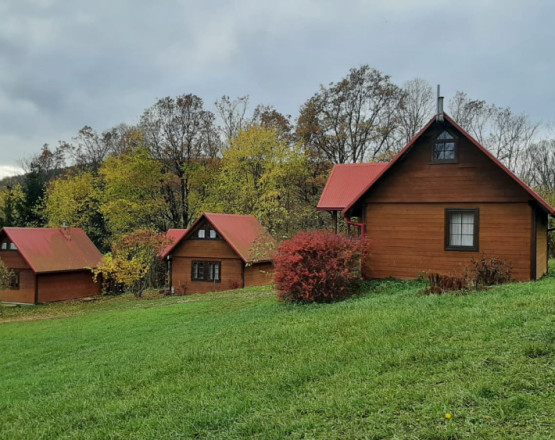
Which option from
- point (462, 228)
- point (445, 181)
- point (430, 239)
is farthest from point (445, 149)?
point (430, 239)

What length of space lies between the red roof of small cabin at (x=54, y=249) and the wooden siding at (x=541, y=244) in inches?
1086

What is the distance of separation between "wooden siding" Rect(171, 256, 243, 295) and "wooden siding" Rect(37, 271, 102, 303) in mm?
8637

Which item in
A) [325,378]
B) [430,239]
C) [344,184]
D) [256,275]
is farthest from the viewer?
[256,275]

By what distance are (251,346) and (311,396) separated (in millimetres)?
2837

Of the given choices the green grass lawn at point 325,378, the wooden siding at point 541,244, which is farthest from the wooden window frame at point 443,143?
the green grass lawn at point 325,378

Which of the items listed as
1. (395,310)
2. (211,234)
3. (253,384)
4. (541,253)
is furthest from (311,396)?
(211,234)

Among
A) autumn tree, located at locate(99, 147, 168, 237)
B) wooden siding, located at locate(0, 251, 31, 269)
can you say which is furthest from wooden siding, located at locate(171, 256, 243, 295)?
wooden siding, located at locate(0, 251, 31, 269)

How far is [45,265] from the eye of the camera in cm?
2998

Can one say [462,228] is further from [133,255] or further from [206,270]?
[133,255]

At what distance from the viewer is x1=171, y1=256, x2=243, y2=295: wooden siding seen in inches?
1048

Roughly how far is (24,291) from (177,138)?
16453 mm

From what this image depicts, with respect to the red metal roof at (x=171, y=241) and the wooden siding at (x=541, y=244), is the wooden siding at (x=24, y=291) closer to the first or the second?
the red metal roof at (x=171, y=241)

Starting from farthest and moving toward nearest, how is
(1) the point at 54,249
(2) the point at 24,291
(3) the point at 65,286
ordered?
(1) the point at 54,249
(3) the point at 65,286
(2) the point at 24,291

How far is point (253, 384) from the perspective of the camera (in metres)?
6.08
